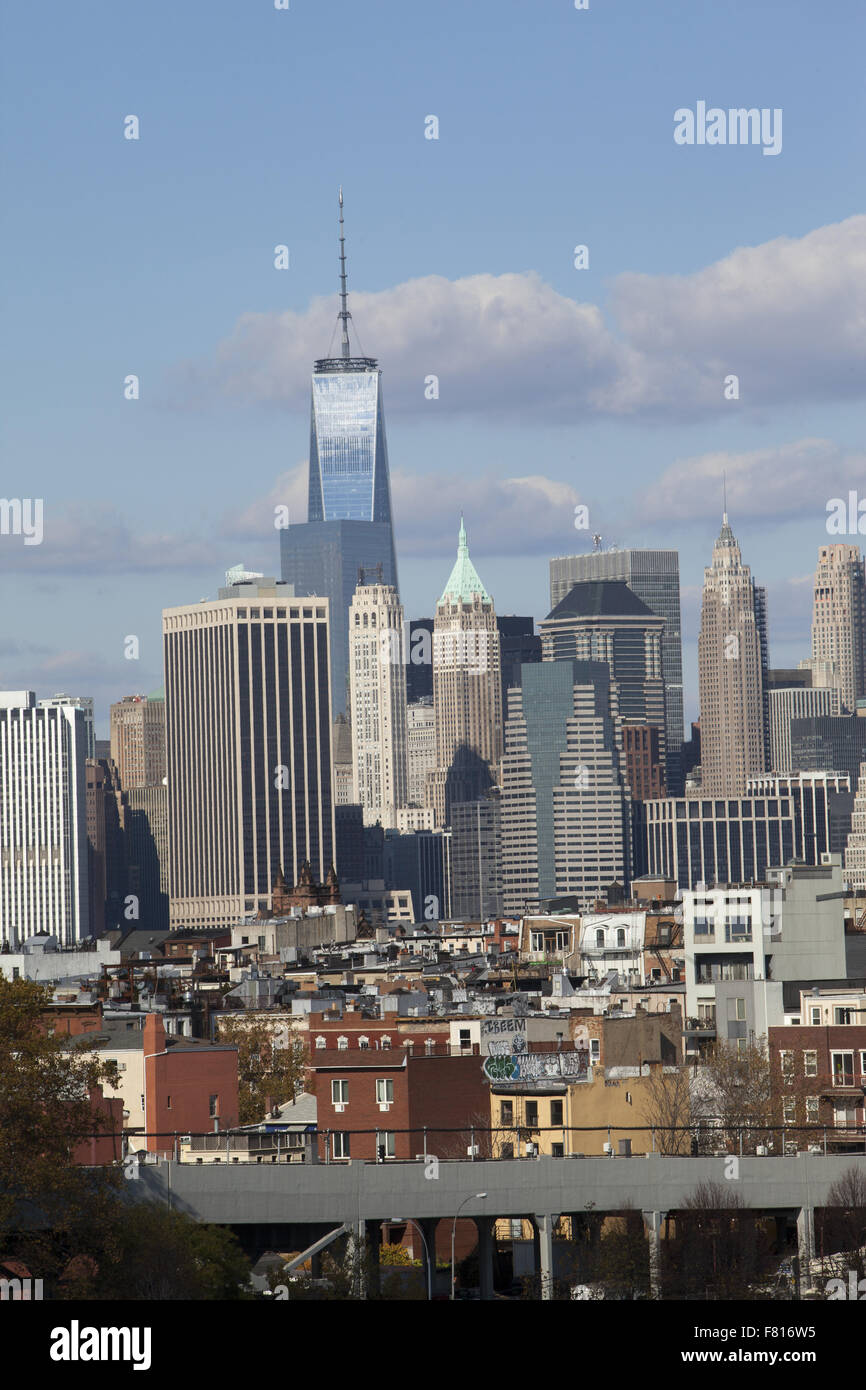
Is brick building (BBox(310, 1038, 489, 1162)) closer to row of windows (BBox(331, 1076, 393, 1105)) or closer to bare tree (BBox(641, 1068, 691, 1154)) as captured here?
row of windows (BBox(331, 1076, 393, 1105))

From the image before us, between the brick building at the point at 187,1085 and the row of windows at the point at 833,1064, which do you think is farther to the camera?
the row of windows at the point at 833,1064

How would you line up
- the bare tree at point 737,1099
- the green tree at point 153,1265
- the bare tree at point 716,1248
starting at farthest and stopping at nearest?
the bare tree at point 737,1099, the bare tree at point 716,1248, the green tree at point 153,1265

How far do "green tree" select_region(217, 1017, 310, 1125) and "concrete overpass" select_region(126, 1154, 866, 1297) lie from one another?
53.1 ft

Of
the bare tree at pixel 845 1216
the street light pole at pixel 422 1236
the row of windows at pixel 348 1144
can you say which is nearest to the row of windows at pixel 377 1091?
the row of windows at pixel 348 1144

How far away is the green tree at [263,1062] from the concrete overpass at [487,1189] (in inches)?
638

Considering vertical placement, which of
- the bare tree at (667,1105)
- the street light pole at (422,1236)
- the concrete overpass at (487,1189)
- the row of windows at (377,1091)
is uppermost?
the row of windows at (377,1091)

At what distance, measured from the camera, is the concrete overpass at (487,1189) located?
49281mm

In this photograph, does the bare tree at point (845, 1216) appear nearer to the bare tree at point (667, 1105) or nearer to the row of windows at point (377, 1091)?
the bare tree at point (667, 1105)

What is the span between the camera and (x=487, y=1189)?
5066 centimetres

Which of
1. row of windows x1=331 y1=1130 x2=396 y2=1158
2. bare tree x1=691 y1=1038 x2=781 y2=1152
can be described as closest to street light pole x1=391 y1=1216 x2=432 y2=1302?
row of windows x1=331 y1=1130 x2=396 y2=1158

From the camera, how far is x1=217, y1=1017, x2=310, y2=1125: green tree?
2756 inches

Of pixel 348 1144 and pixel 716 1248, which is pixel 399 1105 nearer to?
pixel 348 1144
